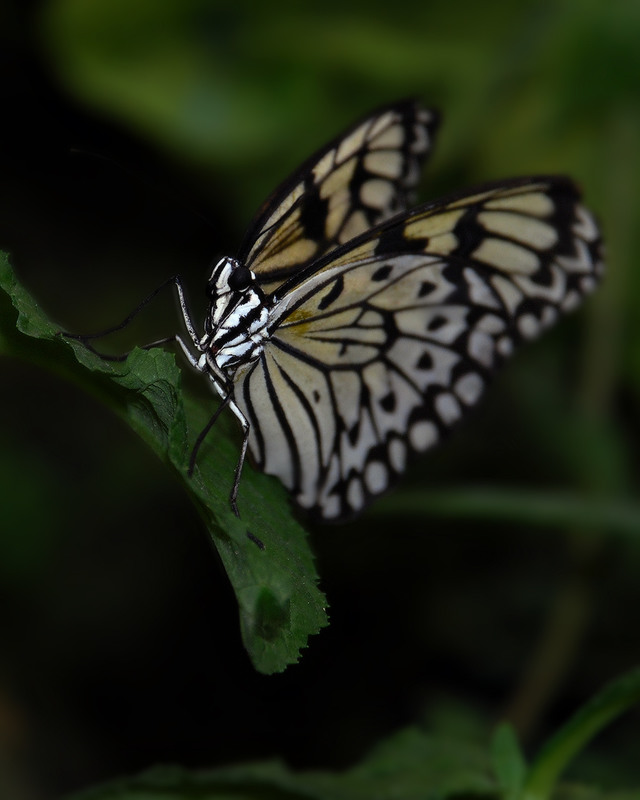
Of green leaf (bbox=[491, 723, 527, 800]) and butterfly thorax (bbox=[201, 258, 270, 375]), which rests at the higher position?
butterfly thorax (bbox=[201, 258, 270, 375])

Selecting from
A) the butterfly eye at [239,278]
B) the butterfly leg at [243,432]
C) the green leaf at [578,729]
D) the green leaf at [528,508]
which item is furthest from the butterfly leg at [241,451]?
the green leaf at [528,508]

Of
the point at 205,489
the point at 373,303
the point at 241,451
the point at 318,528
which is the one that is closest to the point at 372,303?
A: the point at 373,303

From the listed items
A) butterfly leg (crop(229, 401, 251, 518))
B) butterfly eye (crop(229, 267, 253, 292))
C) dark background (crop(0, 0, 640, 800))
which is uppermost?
butterfly eye (crop(229, 267, 253, 292))

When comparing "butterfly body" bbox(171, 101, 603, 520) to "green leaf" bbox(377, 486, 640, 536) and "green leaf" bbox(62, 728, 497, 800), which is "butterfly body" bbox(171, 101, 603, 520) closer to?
"green leaf" bbox(377, 486, 640, 536)

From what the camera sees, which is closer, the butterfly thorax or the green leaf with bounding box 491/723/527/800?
the green leaf with bounding box 491/723/527/800

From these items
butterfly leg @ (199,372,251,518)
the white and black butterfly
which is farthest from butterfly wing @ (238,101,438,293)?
butterfly leg @ (199,372,251,518)

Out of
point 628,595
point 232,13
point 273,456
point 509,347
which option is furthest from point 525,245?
point 232,13

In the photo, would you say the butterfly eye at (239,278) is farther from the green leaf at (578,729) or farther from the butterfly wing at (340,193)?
the green leaf at (578,729)
